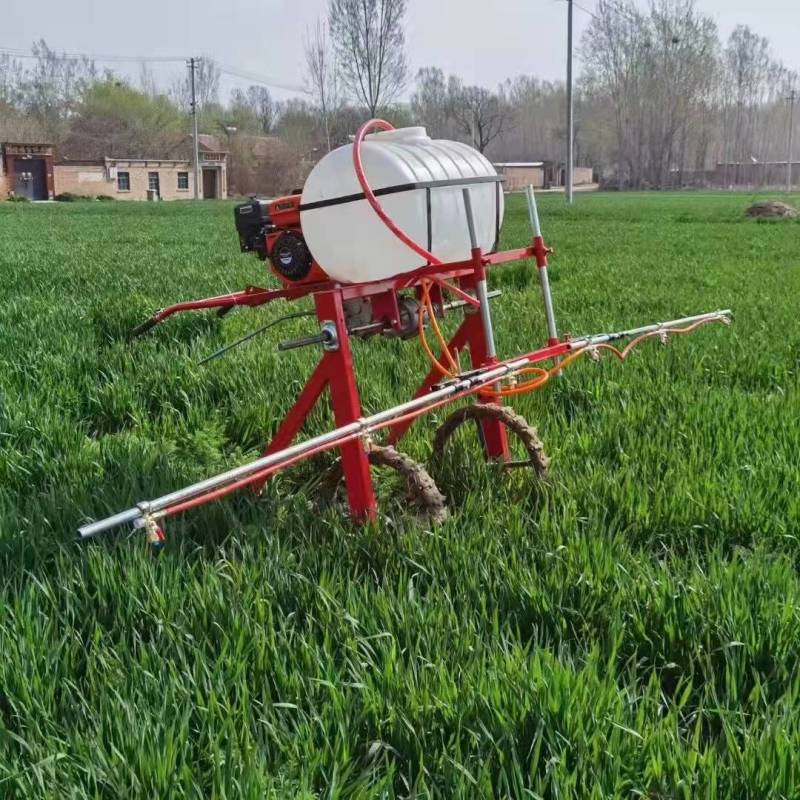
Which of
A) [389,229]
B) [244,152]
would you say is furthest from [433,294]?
[244,152]

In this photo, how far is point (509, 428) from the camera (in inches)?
121

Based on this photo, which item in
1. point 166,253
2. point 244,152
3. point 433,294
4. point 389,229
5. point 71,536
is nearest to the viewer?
point 389,229

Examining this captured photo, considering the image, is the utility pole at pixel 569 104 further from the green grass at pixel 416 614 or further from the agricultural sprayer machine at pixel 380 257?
the agricultural sprayer machine at pixel 380 257

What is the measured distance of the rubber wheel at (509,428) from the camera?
2984 mm

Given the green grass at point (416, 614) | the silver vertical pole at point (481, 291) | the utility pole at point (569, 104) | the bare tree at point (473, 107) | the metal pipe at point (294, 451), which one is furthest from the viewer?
the bare tree at point (473, 107)

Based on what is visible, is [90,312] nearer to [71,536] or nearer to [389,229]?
[71,536]

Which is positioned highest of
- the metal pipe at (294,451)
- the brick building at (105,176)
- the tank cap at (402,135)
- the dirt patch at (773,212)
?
the brick building at (105,176)

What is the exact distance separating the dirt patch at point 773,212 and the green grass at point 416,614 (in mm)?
22154

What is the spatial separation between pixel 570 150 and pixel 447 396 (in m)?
41.5

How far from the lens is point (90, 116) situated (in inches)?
3322

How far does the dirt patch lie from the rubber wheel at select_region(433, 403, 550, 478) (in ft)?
77.3

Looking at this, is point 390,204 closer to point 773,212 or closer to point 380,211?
point 380,211

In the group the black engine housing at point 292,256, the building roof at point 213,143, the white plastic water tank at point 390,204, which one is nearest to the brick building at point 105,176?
the building roof at point 213,143

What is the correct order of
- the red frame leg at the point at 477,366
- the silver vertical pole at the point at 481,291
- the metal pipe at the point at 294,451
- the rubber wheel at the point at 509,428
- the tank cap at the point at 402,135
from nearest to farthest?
the metal pipe at the point at 294,451, the silver vertical pole at the point at 481,291, the tank cap at the point at 402,135, the rubber wheel at the point at 509,428, the red frame leg at the point at 477,366
